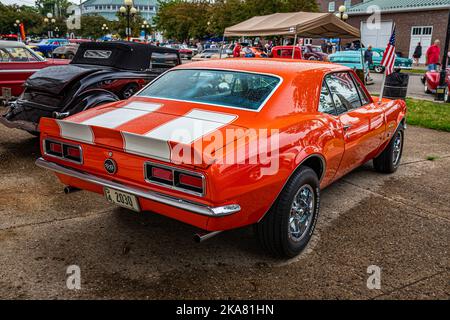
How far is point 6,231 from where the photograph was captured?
11.4 ft

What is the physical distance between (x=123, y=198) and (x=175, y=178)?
1.59 feet

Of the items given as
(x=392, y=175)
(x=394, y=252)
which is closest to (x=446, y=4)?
(x=392, y=175)

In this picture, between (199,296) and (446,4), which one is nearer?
(199,296)

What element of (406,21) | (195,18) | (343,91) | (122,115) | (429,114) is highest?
(195,18)

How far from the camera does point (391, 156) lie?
5293 mm

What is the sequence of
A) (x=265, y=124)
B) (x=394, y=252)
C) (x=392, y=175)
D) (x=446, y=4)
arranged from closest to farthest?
1. (x=265, y=124)
2. (x=394, y=252)
3. (x=392, y=175)
4. (x=446, y=4)

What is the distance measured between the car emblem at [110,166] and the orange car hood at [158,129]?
111 mm

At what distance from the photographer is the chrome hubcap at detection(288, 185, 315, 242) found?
3164 mm

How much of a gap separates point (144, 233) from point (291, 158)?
1.46 m

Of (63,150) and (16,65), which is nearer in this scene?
(63,150)

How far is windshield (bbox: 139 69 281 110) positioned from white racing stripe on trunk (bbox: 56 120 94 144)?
2.85 ft

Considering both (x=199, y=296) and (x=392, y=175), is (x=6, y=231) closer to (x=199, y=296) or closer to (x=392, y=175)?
(x=199, y=296)

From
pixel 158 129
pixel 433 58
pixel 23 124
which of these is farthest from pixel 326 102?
pixel 433 58

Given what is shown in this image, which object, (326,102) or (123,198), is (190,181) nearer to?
(123,198)
